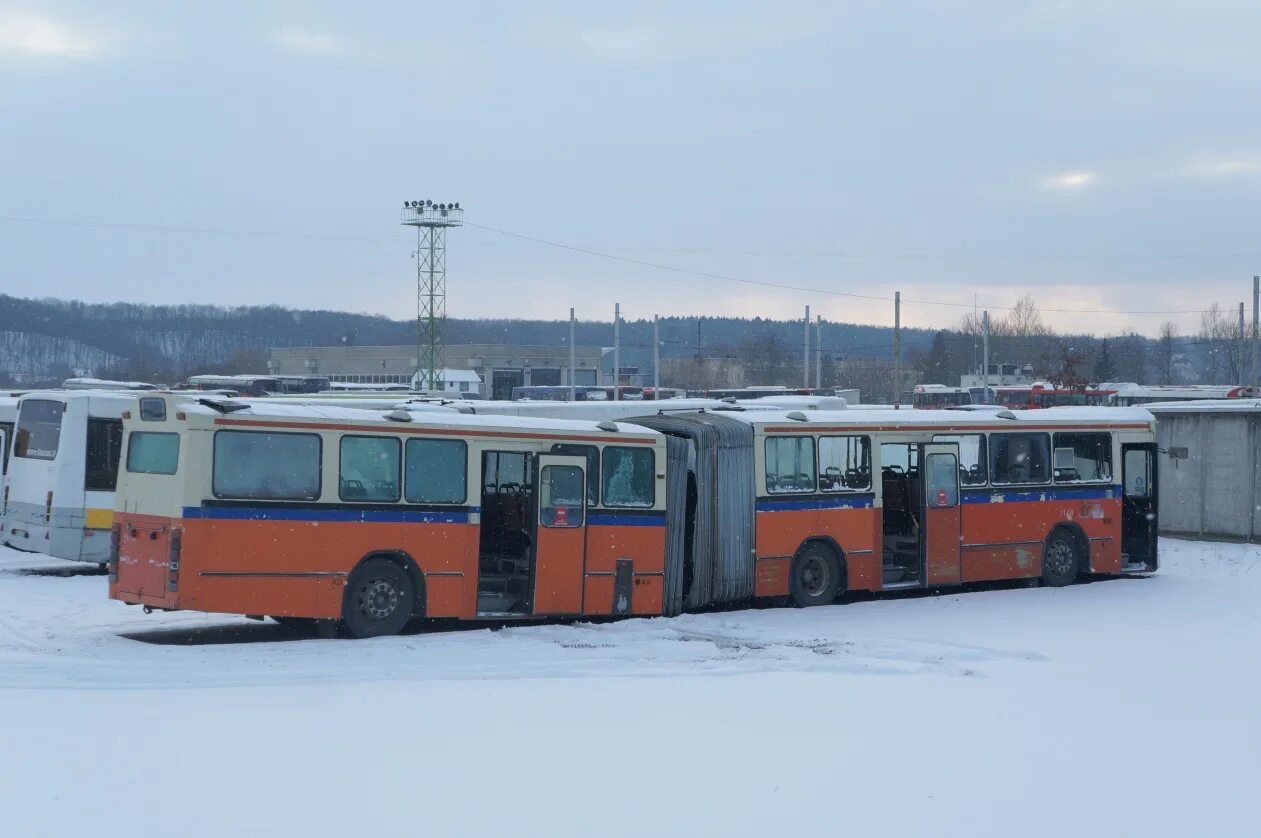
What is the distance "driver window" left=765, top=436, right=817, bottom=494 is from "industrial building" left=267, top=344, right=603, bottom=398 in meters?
81.0

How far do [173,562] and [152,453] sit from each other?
Result: 140 cm

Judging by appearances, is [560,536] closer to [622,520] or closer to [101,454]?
[622,520]

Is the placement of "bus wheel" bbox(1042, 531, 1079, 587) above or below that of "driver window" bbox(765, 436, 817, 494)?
below

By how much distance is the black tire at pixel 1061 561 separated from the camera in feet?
71.5

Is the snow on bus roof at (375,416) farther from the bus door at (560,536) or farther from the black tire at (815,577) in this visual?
the black tire at (815,577)

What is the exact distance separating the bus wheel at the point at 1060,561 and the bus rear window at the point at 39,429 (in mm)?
16602

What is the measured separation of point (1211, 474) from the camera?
2844 cm

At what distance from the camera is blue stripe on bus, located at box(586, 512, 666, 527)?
1706cm

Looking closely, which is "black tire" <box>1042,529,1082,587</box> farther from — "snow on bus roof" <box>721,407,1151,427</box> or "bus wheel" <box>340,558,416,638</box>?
"bus wheel" <box>340,558,416,638</box>

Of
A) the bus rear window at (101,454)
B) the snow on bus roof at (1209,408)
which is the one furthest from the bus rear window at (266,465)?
the snow on bus roof at (1209,408)

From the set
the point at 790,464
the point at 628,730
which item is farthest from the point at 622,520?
the point at 628,730

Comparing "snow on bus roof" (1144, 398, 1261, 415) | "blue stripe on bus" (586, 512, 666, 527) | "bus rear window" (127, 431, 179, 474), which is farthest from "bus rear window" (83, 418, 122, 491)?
"snow on bus roof" (1144, 398, 1261, 415)

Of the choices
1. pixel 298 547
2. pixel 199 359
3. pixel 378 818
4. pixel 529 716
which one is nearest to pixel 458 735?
pixel 529 716

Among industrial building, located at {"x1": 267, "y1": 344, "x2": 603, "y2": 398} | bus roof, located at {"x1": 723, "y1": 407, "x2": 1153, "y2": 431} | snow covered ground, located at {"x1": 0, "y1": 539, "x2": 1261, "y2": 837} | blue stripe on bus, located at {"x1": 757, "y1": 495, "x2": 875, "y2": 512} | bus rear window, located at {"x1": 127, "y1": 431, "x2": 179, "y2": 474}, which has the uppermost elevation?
industrial building, located at {"x1": 267, "y1": 344, "x2": 603, "y2": 398}
